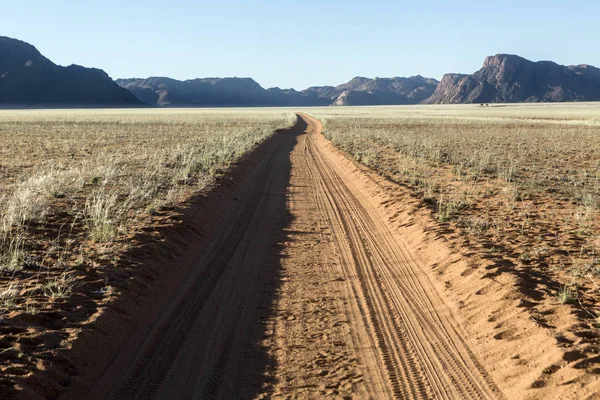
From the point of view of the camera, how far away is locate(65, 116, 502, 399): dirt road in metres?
4.46

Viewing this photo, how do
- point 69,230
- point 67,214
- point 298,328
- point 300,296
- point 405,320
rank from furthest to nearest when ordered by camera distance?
point 67,214
point 69,230
point 300,296
point 405,320
point 298,328

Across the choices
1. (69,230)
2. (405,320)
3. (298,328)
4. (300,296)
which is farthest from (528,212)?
(69,230)

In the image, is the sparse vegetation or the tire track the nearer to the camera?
the tire track

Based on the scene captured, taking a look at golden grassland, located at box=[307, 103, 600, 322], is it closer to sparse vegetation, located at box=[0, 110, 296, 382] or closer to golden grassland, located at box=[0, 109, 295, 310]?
sparse vegetation, located at box=[0, 110, 296, 382]

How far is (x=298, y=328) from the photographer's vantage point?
18.3 ft

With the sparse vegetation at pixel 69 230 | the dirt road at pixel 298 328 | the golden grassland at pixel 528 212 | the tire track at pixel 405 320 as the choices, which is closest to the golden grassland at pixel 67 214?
the sparse vegetation at pixel 69 230

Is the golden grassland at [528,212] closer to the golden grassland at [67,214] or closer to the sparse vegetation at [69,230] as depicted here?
the sparse vegetation at [69,230]

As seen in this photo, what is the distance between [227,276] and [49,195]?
6.33 meters

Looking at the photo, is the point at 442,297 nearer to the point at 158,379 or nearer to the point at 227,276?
the point at 227,276

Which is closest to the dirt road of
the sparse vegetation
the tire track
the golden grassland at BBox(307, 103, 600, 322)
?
the tire track

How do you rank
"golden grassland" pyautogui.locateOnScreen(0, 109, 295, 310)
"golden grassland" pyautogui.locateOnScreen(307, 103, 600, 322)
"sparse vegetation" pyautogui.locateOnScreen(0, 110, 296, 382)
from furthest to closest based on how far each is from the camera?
"golden grassland" pyautogui.locateOnScreen(307, 103, 600, 322)
"golden grassland" pyautogui.locateOnScreen(0, 109, 295, 310)
"sparse vegetation" pyautogui.locateOnScreen(0, 110, 296, 382)

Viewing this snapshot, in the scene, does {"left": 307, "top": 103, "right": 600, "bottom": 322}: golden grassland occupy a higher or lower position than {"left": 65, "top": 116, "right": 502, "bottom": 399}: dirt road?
higher

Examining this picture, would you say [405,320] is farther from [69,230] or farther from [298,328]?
[69,230]

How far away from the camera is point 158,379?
14.9ft
